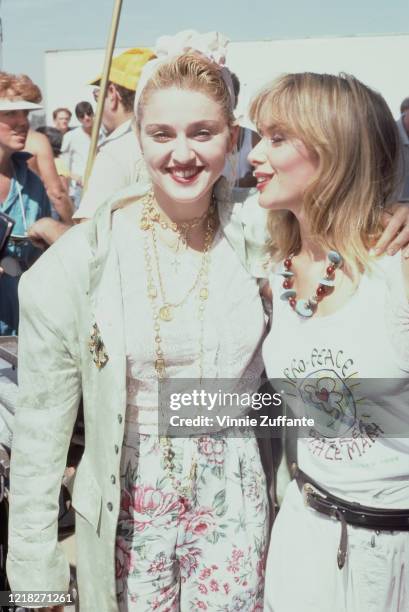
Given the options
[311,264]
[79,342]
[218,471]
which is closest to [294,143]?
[311,264]

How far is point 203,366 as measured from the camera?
5.90ft

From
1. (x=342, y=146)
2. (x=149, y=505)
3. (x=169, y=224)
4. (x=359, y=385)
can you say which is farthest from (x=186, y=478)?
(x=342, y=146)

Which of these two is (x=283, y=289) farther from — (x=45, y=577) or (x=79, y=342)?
(x=45, y=577)

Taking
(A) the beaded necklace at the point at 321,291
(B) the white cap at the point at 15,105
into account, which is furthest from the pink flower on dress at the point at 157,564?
Result: (B) the white cap at the point at 15,105

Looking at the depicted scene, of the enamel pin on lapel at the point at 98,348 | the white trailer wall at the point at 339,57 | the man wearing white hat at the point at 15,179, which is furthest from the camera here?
Answer: the white trailer wall at the point at 339,57

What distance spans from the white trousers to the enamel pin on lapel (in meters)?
0.54

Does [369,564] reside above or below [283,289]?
below

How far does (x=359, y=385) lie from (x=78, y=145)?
291 inches

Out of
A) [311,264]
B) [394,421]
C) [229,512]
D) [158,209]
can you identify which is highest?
[158,209]

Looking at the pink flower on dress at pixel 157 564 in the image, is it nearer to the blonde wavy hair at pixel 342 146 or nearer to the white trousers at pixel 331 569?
the white trousers at pixel 331 569

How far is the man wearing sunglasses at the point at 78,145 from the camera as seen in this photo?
839 cm

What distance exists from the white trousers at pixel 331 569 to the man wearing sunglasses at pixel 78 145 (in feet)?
22.2

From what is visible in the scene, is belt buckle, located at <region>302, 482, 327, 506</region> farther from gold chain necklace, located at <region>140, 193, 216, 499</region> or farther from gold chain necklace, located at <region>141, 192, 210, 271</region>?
gold chain necklace, located at <region>141, 192, 210, 271</region>

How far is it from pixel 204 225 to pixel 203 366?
13.7 inches
